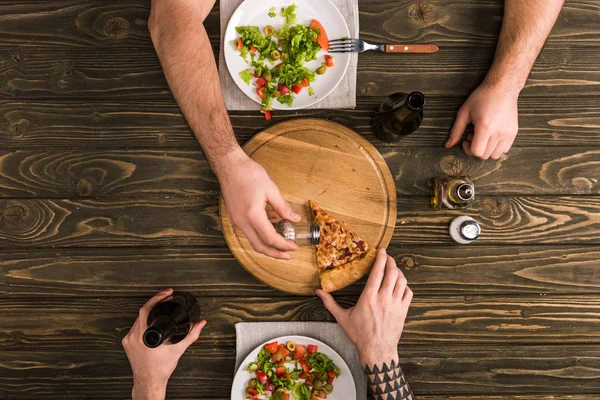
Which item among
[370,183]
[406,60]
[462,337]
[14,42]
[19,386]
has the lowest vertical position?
[19,386]

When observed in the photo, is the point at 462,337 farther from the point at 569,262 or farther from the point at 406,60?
the point at 406,60

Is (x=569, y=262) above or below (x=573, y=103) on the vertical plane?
below

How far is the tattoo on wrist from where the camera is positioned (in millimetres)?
2037

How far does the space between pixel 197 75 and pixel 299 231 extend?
810mm

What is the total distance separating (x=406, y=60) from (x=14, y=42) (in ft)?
6.20

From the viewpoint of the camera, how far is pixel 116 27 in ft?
7.16

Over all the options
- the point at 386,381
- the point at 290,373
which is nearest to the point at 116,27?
the point at 290,373

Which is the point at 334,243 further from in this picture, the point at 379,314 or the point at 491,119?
the point at 491,119

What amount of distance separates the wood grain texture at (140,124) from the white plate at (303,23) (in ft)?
0.58

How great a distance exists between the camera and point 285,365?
2084mm

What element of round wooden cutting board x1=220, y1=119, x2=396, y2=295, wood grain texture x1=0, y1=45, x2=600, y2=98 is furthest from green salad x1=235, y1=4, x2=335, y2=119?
wood grain texture x1=0, y1=45, x2=600, y2=98

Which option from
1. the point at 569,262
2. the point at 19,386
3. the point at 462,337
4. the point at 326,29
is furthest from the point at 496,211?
the point at 19,386

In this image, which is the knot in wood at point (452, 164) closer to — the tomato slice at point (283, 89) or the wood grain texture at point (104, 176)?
the tomato slice at point (283, 89)

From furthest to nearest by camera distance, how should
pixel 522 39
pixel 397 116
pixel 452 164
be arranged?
pixel 452 164 < pixel 522 39 < pixel 397 116
